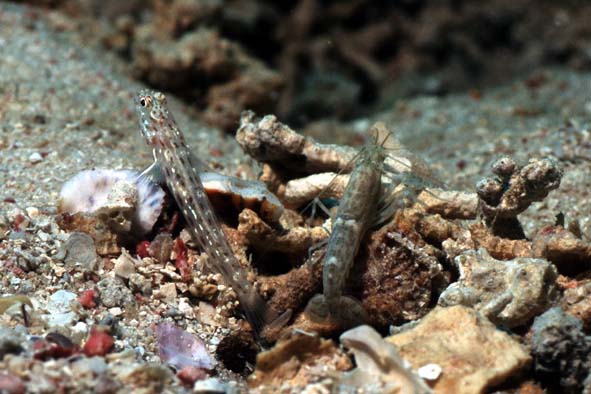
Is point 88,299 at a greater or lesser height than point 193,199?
lesser

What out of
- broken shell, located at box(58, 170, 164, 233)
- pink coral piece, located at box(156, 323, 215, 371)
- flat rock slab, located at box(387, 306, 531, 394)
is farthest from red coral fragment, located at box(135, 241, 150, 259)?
flat rock slab, located at box(387, 306, 531, 394)

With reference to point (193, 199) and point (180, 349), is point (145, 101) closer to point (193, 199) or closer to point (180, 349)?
point (193, 199)

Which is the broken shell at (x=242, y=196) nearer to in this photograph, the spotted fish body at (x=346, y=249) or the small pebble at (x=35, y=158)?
the spotted fish body at (x=346, y=249)

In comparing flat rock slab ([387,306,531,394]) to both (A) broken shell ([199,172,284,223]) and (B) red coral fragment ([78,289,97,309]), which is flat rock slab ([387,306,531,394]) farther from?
(B) red coral fragment ([78,289,97,309])

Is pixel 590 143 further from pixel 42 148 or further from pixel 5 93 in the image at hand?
pixel 5 93

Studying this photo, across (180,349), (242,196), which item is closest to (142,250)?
(242,196)

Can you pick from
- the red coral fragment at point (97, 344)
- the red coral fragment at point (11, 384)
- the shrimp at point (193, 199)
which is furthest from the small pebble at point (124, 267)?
→ the red coral fragment at point (11, 384)
